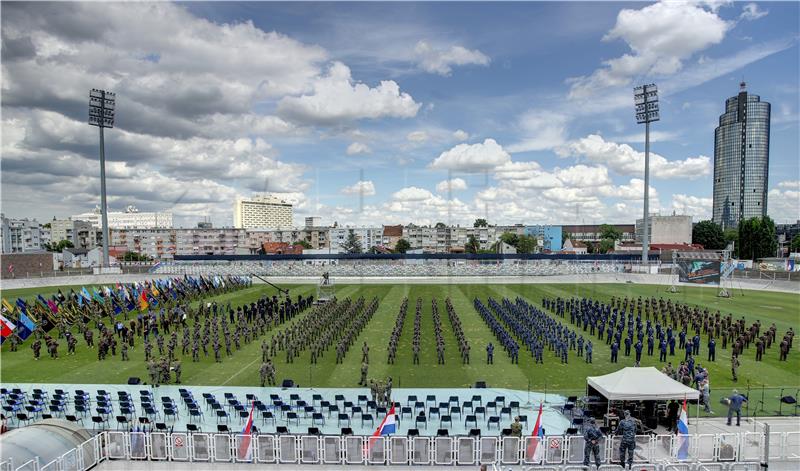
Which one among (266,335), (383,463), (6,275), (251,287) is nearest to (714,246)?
(251,287)

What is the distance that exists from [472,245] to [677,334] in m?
108

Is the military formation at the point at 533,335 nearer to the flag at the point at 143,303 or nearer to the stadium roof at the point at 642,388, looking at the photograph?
the stadium roof at the point at 642,388

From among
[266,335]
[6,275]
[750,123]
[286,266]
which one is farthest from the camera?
[750,123]

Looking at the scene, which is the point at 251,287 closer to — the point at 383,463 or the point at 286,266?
the point at 286,266

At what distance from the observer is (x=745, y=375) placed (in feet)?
61.6

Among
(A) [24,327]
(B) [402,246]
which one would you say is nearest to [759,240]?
(B) [402,246]

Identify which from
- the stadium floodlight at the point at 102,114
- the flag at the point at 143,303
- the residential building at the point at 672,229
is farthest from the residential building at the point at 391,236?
the flag at the point at 143,303

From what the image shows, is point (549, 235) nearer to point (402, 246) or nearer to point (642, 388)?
point (402, 246)

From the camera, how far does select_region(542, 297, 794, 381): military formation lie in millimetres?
21125

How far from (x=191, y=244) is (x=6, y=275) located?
78048mm

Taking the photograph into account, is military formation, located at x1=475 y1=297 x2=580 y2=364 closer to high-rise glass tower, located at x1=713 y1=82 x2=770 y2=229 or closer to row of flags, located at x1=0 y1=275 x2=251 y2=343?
row of flags, located at x1=0 y1=275 x2=251 y2=343

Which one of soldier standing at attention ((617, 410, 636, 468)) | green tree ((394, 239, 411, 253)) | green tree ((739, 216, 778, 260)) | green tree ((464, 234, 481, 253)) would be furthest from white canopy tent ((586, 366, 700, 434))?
green tree ((394, 239, 411, 253))

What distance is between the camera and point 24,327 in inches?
959

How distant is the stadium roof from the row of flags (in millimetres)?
26284
